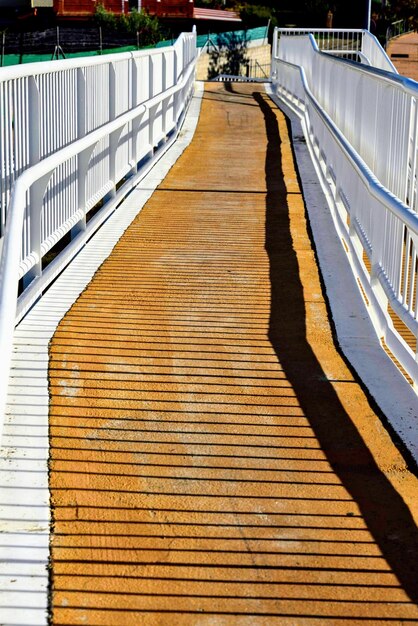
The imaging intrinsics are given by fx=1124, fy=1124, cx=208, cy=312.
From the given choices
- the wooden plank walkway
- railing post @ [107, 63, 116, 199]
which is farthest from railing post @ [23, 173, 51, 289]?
railing post @ [107, 63, 116, 199]

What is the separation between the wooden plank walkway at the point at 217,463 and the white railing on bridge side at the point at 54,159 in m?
0.54

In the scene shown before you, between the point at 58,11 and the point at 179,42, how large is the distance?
41247 millimetres

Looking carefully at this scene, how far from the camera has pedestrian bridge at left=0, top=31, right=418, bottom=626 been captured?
400 cm

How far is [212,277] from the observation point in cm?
868

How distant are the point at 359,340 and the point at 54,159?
2252 mm

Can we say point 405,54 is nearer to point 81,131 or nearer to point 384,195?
point 81,131

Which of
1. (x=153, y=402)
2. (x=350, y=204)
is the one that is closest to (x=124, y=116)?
(x=350, y=204)

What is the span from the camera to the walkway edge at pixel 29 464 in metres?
3.83

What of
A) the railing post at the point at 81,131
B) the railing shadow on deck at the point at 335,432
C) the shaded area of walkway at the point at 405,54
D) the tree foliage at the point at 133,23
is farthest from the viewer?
the tree foliage at the point at 133,23

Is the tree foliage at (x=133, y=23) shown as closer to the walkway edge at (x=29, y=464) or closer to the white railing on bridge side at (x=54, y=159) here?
the white railing on bridge side at (x=54, y=159)

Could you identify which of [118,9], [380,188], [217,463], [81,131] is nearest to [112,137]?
[81,131]

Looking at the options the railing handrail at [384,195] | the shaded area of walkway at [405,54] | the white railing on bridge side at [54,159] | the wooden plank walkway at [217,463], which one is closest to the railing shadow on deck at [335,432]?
the wooden plank walkway at [217,463]

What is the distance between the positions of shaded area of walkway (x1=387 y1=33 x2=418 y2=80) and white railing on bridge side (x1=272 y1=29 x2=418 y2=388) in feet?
102

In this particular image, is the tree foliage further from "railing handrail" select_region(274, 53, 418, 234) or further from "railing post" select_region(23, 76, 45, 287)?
"railing post" select_region(23, 76, 45, 287)
